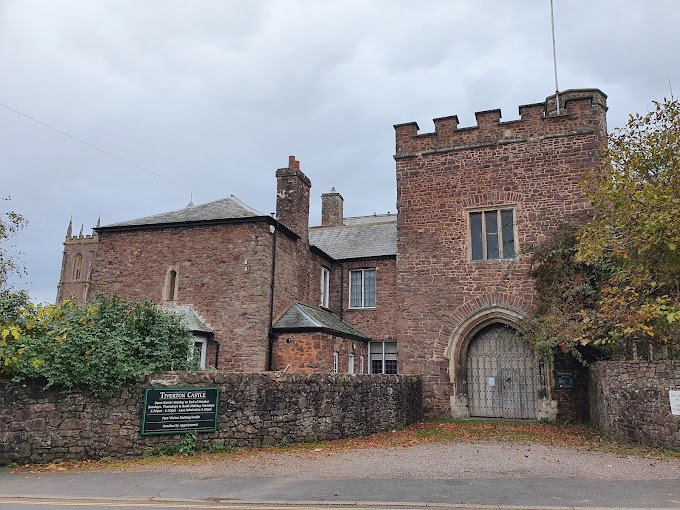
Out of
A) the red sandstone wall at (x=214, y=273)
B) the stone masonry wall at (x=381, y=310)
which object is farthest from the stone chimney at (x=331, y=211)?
the red sandstone wall at (x=214, y=273)

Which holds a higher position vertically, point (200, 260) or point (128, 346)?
point (200, 260)

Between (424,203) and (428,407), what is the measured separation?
22.5ft

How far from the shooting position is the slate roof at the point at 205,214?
64.4 feet

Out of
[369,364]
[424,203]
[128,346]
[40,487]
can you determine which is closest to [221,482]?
[40,487]

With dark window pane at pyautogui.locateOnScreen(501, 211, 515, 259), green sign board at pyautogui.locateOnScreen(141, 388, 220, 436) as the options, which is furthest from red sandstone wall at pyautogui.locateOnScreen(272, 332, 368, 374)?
green sign board at pyautogui.locateOnScreen(141, 388, 220, 436)

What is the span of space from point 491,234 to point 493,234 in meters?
0.07

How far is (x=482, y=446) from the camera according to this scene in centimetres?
1210

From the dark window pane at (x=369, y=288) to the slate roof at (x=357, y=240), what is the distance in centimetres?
86

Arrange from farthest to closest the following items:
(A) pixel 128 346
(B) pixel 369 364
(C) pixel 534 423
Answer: (B) pixel 369 364 → (C) pixel 534 423 → (A) pixel 128 346

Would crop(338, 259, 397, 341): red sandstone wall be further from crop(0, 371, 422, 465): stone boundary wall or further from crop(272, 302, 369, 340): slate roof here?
crop(0, 371, 422, 465): stone boundary wall

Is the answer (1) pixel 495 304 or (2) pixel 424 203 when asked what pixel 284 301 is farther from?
(1) pixel 495 304

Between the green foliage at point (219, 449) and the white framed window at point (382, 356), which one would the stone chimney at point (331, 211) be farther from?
the green foliage at point (219, 449)

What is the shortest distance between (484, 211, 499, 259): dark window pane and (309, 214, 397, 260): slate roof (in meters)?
6.07

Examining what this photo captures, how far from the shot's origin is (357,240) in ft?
84.9
